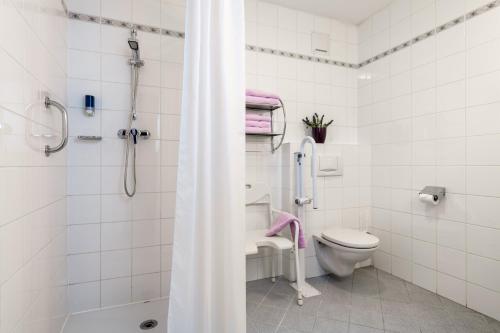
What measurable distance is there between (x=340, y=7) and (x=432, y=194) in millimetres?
1885

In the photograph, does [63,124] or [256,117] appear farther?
[256,117]

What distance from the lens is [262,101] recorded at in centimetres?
208

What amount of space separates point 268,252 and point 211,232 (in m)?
1.40

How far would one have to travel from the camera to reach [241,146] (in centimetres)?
112

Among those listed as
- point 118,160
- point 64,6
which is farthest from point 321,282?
point 64,6

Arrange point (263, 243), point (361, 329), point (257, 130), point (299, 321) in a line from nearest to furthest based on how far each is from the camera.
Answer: point (361, 329) < point (299, 321) < point (263, 243) < point (257, 130)

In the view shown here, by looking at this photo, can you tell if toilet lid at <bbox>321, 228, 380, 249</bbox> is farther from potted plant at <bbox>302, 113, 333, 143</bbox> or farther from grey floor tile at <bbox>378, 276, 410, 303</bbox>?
potted plant at <bbox>302, 113, 333, 143</bbox>

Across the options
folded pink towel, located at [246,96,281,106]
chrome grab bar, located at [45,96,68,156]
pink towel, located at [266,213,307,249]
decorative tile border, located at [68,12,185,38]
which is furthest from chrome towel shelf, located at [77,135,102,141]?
pink towel, located at [266,213,307,249]

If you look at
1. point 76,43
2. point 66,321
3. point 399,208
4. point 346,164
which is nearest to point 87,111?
point 76,43

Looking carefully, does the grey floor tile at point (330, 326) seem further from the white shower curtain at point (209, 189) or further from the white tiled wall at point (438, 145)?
the white tiled wall at point (438, 145)

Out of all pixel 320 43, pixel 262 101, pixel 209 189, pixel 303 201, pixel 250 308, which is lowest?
pixel 250 308

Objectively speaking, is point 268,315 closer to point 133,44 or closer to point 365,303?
point 365,303

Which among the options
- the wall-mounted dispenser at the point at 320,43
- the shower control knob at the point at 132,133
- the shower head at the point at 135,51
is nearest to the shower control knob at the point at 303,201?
the shower control knob at the point at 132,133

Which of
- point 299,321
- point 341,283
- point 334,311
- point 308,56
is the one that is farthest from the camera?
point 308,56
